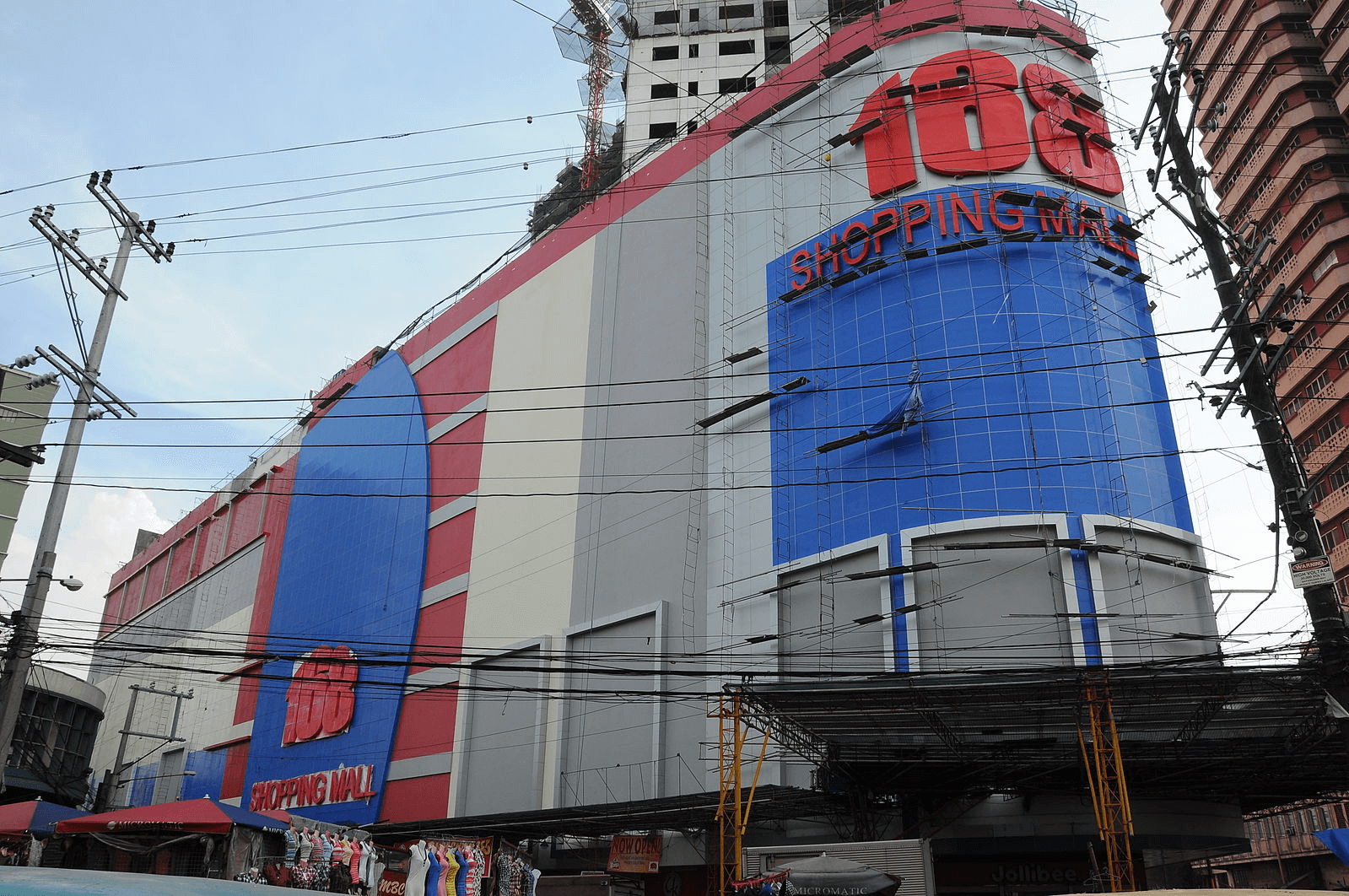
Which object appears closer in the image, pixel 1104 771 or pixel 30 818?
pixel 1104 771

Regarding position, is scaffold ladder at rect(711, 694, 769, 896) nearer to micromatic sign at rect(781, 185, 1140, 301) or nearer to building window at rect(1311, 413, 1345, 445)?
micromatic sign at rect(781, 185, 1140, 301)

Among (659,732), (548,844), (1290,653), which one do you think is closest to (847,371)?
(659,732)

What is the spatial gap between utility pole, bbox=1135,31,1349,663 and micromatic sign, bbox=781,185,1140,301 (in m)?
13.1

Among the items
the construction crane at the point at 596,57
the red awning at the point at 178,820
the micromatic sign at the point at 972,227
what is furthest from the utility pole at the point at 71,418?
the construction crane at the point at 596,57

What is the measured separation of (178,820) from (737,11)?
55664 mm

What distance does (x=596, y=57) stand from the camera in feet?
212

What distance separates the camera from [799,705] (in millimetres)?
20109

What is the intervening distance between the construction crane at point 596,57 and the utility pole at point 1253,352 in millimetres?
47648

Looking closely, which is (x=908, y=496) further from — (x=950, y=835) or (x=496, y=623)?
(x=496, y=623)

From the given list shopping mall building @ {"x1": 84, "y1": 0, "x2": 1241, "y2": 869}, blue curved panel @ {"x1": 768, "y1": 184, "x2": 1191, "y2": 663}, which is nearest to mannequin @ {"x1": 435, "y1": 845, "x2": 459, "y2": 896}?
shopping mall building @ {"x1": 84, "y1": 0, "x2": 1241, "y2": 869}

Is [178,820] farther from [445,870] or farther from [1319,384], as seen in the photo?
[1319,384]

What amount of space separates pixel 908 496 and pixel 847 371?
483 cm

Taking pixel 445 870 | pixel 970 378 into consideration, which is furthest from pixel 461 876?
pixel 970 378

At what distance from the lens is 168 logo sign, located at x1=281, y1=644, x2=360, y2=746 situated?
47281mm
